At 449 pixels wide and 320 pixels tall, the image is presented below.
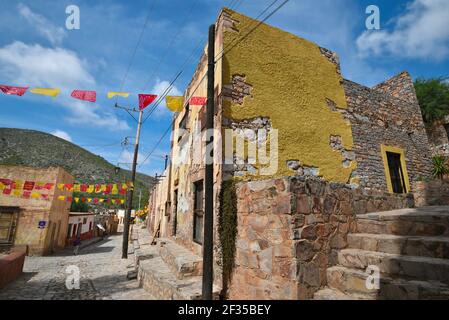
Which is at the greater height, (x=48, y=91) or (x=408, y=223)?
(x=48, y=91)

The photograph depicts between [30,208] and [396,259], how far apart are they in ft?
60.3

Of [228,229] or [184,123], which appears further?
[184,123]

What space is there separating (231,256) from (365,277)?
2.55 metres

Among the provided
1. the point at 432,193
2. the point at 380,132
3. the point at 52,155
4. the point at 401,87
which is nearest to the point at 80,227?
the point at 380,132

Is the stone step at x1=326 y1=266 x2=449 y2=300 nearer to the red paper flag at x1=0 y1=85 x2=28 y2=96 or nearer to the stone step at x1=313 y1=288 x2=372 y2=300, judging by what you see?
the stone step at x1=313 y1=288 x2=372 y2=300

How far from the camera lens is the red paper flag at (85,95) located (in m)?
6.67

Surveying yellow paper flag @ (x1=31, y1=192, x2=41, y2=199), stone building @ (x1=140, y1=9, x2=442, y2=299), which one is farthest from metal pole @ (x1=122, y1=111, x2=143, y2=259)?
yellow paper flag @ (x1=31, y1=192, x2=41, y2=199)

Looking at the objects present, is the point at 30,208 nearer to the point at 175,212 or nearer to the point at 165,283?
the point at 175,212

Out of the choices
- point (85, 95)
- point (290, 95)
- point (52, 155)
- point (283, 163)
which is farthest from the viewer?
point (52, 155)

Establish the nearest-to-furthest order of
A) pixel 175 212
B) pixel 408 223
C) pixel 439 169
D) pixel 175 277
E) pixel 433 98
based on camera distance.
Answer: pixel 408 223, pixel 175 277, pixel 439 169, pixel 175 212, pixel 433 98

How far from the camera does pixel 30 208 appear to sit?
1452cm

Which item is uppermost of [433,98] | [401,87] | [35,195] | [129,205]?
[433,98]

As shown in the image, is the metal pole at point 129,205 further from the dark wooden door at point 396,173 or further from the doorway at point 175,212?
the dark wooden door at point 396,173
